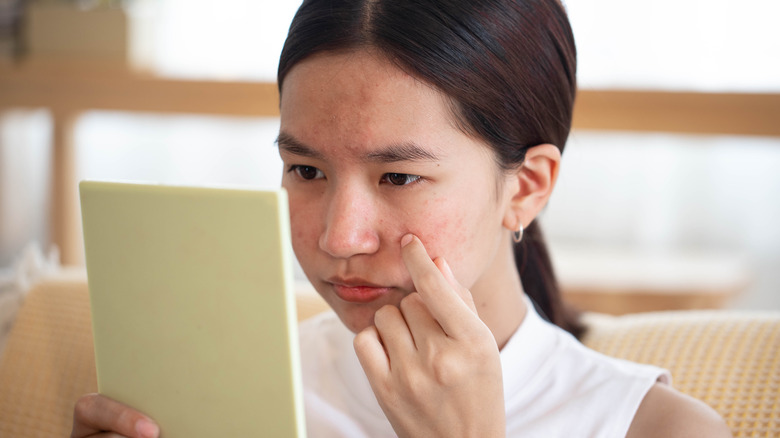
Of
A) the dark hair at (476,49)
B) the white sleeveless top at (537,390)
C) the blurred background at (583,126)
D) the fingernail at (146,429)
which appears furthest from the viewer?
Answer: the blurred background at (583,126)

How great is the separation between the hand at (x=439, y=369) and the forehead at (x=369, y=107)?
17 centimetres

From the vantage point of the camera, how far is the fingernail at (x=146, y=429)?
79cm

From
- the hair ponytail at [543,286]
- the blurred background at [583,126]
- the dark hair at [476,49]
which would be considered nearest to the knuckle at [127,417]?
the dark hair at [476,49]

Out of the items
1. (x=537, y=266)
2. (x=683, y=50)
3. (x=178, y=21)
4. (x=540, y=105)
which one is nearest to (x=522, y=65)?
(x=540, y=105)

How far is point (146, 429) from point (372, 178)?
389 mm

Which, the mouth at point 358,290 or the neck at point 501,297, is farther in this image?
the neck at point 501,297

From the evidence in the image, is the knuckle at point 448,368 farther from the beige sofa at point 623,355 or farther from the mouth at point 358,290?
the beige sofa at point 623,355

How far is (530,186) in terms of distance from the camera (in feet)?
3.46

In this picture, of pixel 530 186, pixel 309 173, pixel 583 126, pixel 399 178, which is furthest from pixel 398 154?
pixel 583 126

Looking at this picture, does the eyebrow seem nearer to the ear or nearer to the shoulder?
the ear

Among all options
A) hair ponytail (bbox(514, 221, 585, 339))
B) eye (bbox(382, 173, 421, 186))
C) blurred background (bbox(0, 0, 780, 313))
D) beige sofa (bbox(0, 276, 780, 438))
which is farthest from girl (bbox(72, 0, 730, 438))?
blurred background (bbox(0, 0, 780, 313))

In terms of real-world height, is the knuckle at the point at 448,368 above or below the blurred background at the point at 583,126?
below

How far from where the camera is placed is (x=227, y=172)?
313 cm

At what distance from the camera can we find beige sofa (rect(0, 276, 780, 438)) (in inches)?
44.8
